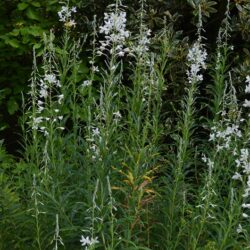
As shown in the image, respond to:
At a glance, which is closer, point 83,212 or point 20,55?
point 83,212

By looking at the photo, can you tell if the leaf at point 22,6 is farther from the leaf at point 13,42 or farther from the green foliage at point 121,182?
the green foliage at point 121,182

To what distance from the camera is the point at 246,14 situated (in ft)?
18.1

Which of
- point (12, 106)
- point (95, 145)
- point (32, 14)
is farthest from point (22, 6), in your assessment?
point (95, 145)

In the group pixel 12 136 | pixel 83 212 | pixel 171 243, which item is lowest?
pixel 12 136

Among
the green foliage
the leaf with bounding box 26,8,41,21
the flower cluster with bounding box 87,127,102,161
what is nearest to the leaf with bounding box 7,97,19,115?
the leaf with bounding box 26,8,41,21

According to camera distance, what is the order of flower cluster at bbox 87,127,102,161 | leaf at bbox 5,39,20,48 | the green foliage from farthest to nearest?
leaf at bbox 5,39,20,48 < flower cluster at bbox 87,127,102,161 < the green foliage

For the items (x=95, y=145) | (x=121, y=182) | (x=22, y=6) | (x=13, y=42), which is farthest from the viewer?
(x=22, y=6)

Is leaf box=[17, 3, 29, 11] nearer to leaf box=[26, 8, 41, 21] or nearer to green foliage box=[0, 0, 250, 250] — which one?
leaf box=[26, 8, 41, 21]

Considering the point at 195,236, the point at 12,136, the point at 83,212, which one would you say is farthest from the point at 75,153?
the point at 12,136

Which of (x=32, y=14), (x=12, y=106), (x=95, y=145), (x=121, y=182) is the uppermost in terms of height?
(x=32, y=14)

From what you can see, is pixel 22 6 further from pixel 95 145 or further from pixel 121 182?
pixel 121 182

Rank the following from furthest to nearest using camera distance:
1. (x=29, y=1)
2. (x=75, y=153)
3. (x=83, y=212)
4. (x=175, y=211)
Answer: (x=29, y=1), (x=75, y=153), (x=175, y=211), (x=83, y=212)

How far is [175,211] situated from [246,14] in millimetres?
2258

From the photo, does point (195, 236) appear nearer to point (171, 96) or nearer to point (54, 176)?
point (54, 176)
